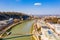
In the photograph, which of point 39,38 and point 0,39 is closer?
point 39,38

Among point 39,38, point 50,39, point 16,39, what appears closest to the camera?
point 50,39

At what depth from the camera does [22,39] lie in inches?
323

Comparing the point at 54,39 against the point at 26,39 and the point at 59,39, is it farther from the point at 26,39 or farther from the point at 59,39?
the point at 26,39

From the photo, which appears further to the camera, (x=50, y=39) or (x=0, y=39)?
(x=0, y=39)

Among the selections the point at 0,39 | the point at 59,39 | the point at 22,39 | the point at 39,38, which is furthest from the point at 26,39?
the point at 59,39

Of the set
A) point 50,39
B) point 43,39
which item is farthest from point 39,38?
point 50,39

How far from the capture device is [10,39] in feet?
26.5

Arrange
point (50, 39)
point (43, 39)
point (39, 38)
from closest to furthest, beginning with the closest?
point (50, 39) < point (43, 39) < point (39, 38)

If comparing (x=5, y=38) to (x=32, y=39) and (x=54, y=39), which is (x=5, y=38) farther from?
(x=54, y=39)

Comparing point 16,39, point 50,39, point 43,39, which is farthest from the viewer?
point 16,39

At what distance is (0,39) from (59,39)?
423cm

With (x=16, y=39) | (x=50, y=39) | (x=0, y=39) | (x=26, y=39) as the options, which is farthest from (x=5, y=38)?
(x=50, y=39)

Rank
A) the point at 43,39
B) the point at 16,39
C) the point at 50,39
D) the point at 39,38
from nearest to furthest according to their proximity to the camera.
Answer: the point at 50,39 < the point at 43,39 < the point at 39,38 < the point at 16,39

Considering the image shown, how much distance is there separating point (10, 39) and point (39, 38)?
2159 mm
